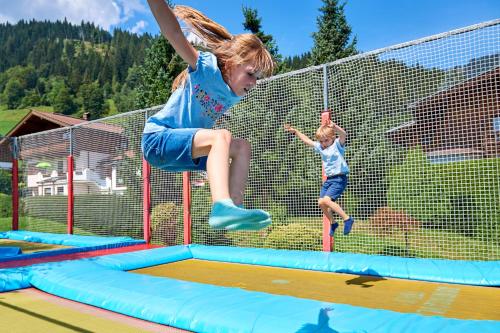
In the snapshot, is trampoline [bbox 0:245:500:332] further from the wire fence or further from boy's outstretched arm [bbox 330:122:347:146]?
boy's outstretched arm [bbox 330:122:347:146]

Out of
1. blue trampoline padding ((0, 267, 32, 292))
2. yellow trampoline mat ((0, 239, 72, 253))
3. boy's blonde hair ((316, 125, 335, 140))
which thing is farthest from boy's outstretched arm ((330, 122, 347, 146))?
yellow trampoline mat ((0, 239, 72, 253))

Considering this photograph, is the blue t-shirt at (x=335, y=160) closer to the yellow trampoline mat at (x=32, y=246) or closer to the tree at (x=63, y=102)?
the yellow trampoline mat at (x=32, y=246)

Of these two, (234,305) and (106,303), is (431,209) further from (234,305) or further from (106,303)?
(106,303)

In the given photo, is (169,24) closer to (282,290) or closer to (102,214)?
(282,290)

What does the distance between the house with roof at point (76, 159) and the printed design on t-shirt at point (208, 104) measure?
5.41m

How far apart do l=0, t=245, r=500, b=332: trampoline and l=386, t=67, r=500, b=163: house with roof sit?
1.18 metres

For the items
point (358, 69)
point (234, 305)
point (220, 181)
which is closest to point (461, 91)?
point (358, 69)

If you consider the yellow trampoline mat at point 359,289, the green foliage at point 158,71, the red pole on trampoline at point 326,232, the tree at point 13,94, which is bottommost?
the yellow trampoline mat at point 359,289

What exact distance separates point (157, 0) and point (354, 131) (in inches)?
152

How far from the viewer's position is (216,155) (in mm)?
1549

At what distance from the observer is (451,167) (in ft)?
14.1

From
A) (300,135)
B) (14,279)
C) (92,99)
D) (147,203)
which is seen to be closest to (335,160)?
(300,135)

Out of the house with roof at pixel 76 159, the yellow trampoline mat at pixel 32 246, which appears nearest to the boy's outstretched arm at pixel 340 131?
the house with roof at pixel 76 159

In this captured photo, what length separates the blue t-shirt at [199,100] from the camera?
1.72 metres
